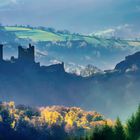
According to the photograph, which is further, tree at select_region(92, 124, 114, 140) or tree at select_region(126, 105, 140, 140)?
tree at select_region(92, 124, 114, 140)

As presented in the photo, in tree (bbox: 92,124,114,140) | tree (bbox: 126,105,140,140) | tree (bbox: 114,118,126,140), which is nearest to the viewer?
tree (bbox: 126,105,140,140)

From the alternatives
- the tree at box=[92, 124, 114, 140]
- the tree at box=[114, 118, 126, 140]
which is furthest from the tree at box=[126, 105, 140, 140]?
the tree at box=[92, 124, 114, 140]

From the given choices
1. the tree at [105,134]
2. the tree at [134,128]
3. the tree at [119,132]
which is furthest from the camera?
the tree at [105,134]

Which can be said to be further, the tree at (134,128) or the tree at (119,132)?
the tree at (119,132)

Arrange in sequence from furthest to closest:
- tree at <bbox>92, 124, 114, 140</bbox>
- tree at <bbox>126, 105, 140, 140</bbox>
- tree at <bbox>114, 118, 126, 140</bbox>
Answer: tree at <bbox>92, 124, 114, 140</bbox> → tree at <bbox>114, 118, 126, 140</bbox> → tree at <bbox>126, 105, 140, 140</bbox>

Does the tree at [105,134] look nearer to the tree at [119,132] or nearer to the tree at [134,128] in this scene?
the tree at [119,132]

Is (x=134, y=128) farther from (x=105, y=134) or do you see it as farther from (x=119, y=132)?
(x=105, y=134)

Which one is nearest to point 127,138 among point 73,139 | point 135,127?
A: point 135,127

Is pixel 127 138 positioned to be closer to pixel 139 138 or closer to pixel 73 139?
pixel 139 138

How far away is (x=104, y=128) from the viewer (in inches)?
3307

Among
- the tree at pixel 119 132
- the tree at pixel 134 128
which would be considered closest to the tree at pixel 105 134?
the tree at pixel 119 132

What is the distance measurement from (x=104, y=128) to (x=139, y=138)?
5580mm

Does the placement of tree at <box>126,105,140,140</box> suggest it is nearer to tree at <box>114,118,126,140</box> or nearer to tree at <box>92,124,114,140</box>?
tree at <box>114,118,126,140</box>

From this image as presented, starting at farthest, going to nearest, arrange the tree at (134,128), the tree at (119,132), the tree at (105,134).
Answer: the tree at (105,134)
the tree at (119,132)
the tree at (134,128)
